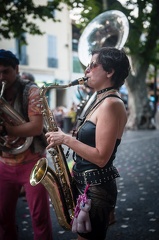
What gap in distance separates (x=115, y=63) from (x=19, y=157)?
3.77 ft

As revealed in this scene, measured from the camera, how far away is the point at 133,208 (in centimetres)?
443

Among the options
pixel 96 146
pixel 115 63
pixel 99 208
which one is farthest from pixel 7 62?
pixel 99 208

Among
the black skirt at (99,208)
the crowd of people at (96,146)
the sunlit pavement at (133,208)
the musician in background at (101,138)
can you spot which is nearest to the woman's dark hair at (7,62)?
the crowd of people at (96,146)

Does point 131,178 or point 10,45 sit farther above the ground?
point 10,45

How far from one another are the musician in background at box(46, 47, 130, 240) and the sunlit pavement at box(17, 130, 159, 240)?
5.54ft

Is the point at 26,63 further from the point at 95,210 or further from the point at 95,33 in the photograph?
the point at 95,210

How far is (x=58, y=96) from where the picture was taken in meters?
26.6

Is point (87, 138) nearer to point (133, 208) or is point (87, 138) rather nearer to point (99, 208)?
point (99, 208)

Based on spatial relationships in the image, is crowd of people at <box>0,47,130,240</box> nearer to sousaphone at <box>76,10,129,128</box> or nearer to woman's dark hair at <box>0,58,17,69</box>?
woman's dark hair at <box>0,58,17,69</box>

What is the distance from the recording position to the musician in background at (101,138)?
1919mm

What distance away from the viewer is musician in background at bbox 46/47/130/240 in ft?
6.30

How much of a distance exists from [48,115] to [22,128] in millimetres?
249

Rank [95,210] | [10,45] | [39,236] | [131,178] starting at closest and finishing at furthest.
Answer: [95,210] → [39,236] → [131,178] → [10,45]

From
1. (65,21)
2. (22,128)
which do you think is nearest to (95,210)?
(22,128)
